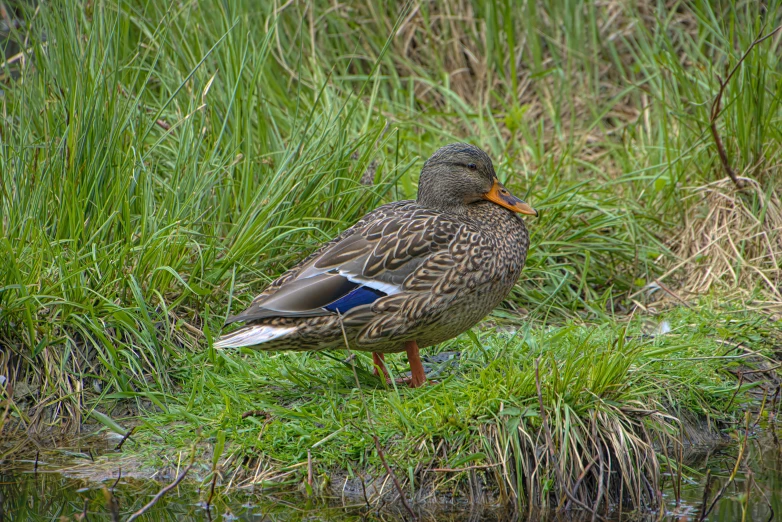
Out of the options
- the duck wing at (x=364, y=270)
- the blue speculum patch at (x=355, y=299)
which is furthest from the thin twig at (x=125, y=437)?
the blue speculum patch at (x=355, y=299)

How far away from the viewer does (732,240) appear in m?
6.20

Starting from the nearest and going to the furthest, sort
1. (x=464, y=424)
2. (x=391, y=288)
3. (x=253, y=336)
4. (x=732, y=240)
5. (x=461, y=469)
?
(x=461, y=469), (x=464, y=424), (x=253, y=336), (x=391, y=288), (x=732, y=240)

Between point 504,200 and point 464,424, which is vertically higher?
point 504,200

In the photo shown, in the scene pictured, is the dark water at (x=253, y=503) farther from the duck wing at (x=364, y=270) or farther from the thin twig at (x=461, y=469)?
the duck wing at (x=364, y=270)

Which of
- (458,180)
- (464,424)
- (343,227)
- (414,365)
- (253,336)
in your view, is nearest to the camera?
(464,424)

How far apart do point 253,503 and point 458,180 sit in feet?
6.36

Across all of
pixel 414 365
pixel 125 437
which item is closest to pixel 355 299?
pixel 414 365

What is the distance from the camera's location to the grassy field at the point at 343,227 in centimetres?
421

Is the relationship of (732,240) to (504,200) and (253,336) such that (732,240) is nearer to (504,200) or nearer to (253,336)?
(504,200)

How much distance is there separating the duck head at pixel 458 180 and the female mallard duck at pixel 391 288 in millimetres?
183

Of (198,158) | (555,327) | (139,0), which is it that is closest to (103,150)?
(198,158)

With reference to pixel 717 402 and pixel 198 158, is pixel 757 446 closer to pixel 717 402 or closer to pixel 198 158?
pixel 717 402

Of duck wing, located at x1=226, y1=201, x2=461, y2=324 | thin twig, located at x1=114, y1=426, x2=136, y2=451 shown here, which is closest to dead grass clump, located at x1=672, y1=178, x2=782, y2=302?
duck wing, located at x1=226, y1=201, x2=461, y2=324

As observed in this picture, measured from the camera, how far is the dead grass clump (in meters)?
6.06
